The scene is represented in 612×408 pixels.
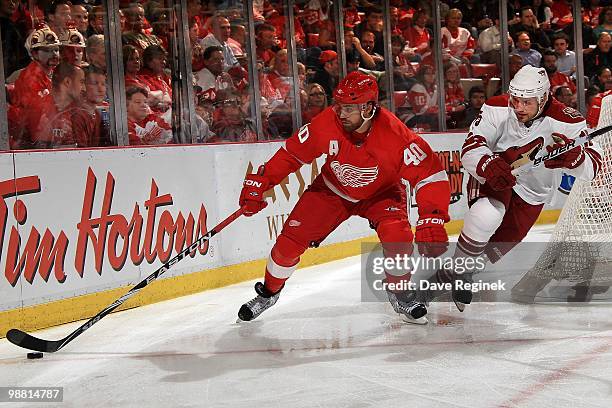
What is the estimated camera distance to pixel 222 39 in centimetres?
616

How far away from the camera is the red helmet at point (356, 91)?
3988 mm

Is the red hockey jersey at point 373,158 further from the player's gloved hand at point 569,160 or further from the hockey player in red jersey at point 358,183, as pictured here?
the player's gloved hand at point 569,160

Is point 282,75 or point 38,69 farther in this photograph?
point 282,75

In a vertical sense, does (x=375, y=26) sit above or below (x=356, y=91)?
above

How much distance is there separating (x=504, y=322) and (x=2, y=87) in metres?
2.46

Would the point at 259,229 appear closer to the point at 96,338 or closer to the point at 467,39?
the point at 96,338

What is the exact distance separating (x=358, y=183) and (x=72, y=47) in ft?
5.69

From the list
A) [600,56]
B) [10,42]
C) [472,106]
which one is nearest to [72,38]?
[10,42]

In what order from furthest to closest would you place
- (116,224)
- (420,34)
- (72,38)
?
(420,34) → (72,38) → (116,224)

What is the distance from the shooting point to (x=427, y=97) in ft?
26.8

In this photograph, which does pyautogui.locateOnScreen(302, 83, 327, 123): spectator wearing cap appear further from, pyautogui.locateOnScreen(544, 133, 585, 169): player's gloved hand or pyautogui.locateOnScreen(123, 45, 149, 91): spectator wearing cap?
pyautogui.locateOnScreen(544, 133, 585, 169): player's gloved hand

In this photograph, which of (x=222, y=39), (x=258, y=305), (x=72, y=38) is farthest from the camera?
(x=222, y=39)

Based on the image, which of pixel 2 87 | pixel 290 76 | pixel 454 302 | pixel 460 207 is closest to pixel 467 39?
pixel 460 207

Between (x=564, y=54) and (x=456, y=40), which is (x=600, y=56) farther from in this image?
(x=456, y=40)
